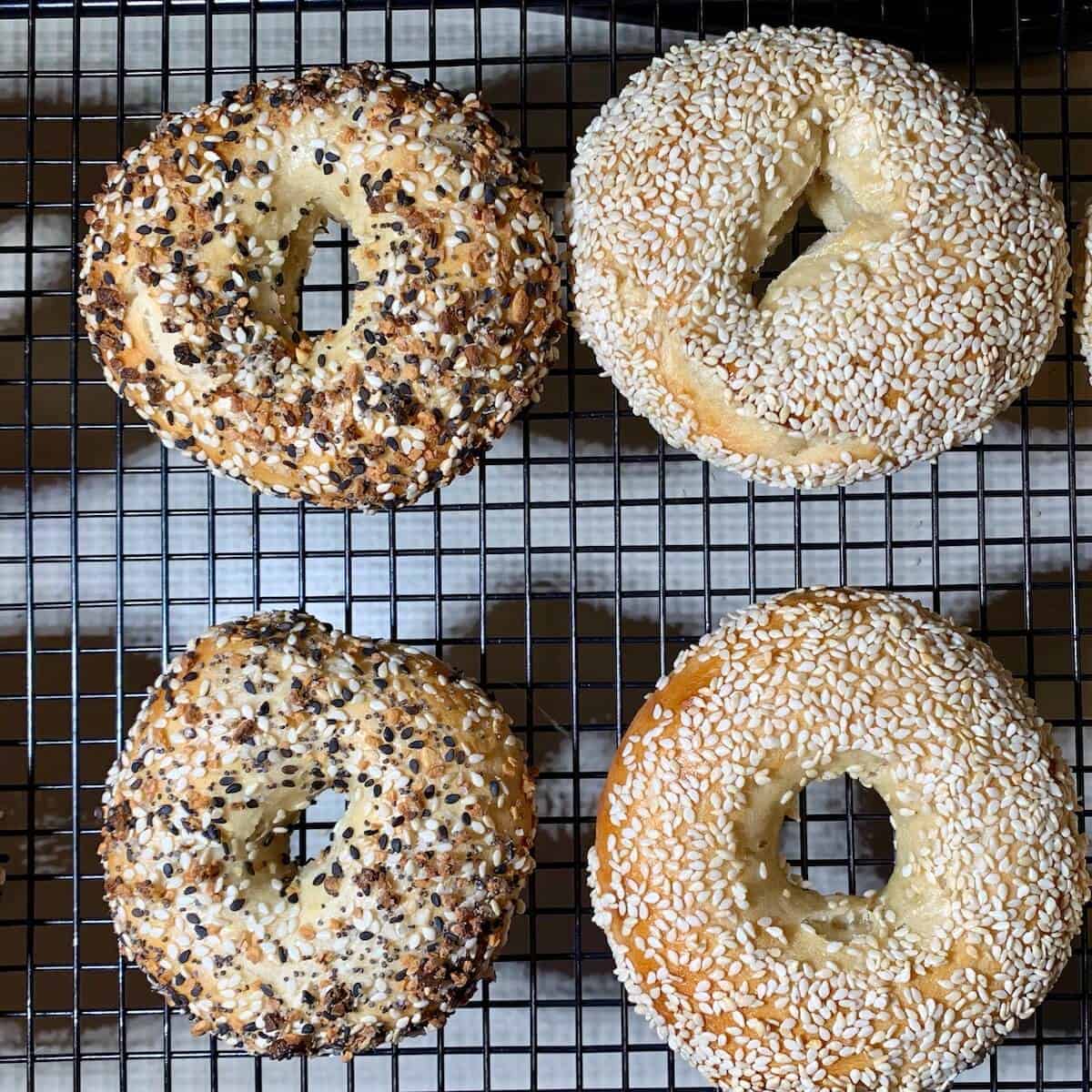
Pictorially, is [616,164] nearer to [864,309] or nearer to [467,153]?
[467,153]

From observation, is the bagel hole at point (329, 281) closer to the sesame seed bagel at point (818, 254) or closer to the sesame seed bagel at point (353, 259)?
the sesame seed bagel at point (353, 259)

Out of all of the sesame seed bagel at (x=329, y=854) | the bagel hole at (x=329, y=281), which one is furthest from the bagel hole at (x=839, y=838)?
the bagel hole at (x=329, y=281)

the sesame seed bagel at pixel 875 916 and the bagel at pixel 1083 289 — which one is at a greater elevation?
the bagel at pixel 1083 289

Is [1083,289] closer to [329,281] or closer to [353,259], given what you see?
[353,259]

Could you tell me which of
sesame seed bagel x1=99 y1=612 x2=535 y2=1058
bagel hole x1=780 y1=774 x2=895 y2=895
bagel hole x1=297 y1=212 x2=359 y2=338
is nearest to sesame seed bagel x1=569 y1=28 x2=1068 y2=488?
bagel hole x1=297 y1=212 x2=359 y2=338

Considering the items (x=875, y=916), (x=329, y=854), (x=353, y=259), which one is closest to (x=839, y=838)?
(x=875, y=916)

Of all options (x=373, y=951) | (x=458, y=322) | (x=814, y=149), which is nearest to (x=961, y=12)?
(x=814, y=149)

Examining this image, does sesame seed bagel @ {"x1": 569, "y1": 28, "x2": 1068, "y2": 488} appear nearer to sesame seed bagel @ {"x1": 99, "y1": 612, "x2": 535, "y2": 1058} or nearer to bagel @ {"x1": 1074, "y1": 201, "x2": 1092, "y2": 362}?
Answer: bagel @ {"x1": 1074, "y1": 201, "x2": 1092, "y2": 362}
